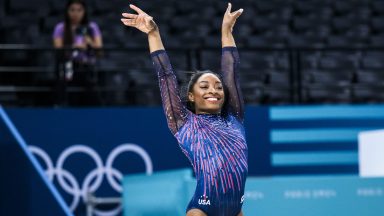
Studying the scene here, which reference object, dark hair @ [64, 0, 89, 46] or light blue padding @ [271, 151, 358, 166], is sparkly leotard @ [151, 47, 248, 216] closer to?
dark hair @ [64, 0, 89, 46]

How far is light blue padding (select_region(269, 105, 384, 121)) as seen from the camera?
9953 mm

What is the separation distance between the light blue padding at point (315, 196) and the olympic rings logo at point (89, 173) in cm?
227

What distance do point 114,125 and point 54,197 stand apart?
7.75 ft

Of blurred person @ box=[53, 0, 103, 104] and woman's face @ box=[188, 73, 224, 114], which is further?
blurred person @ box=[53, 0, 103, 104]

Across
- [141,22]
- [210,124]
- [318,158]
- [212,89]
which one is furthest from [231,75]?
[318,158]

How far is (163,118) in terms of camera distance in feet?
32.1

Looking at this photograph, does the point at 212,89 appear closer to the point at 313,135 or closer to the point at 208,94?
the point at 208,94

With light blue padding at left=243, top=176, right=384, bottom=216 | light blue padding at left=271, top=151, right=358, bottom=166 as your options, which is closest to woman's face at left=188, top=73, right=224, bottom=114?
light blue padding at left=243, top=176, right=384, bottom=216

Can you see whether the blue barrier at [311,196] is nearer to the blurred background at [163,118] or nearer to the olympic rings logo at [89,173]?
the blurred background at [163,118]

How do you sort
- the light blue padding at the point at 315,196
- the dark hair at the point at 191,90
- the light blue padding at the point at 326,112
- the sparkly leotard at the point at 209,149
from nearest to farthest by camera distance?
the sparkly leotard at the point at 209,149
the dark hair at the point at 191,90
the light blue padding at the point at 315,196
the light blue padding at the point at 326,112

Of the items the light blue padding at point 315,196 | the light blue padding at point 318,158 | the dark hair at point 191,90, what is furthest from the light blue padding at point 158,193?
the dark hair at point 191,90

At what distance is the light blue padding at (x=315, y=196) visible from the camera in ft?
25.5

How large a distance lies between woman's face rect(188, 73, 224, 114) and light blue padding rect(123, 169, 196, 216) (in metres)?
2.25

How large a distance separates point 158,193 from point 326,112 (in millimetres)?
2448
